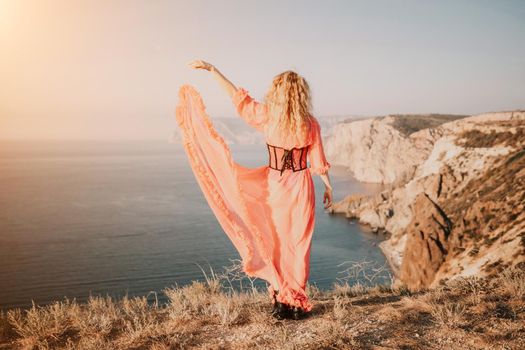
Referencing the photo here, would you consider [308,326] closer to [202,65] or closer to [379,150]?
[202,65]

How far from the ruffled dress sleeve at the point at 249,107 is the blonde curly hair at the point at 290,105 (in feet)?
0.30

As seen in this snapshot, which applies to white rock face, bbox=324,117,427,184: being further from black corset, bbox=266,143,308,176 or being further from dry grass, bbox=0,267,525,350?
black corset, bbox=266,143,308,176

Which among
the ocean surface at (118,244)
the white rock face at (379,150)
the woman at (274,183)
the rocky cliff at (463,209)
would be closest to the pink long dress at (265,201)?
the woman at (274,183)

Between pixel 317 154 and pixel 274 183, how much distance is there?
0.56m

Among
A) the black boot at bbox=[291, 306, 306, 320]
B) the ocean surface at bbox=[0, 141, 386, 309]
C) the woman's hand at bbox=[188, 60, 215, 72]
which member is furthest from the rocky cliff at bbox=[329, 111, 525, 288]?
the woman's hand at bbox=[188, 60, 215, 72]

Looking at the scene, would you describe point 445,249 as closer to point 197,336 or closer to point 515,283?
point 515,283

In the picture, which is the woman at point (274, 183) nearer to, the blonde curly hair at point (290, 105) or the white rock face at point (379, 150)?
the blonde curly hair at point (290, 105)

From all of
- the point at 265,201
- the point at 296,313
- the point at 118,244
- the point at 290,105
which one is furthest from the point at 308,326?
the point at 118,244

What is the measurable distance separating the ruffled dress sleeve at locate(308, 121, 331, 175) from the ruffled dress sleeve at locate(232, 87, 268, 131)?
1.82 feet

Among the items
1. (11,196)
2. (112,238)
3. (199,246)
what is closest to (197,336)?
(199,246)

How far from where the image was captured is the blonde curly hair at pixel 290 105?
3.62 m

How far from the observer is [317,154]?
3.95m

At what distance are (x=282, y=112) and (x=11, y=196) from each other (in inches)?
2550

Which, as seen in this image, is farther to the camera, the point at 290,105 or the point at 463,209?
the point at 463,209
